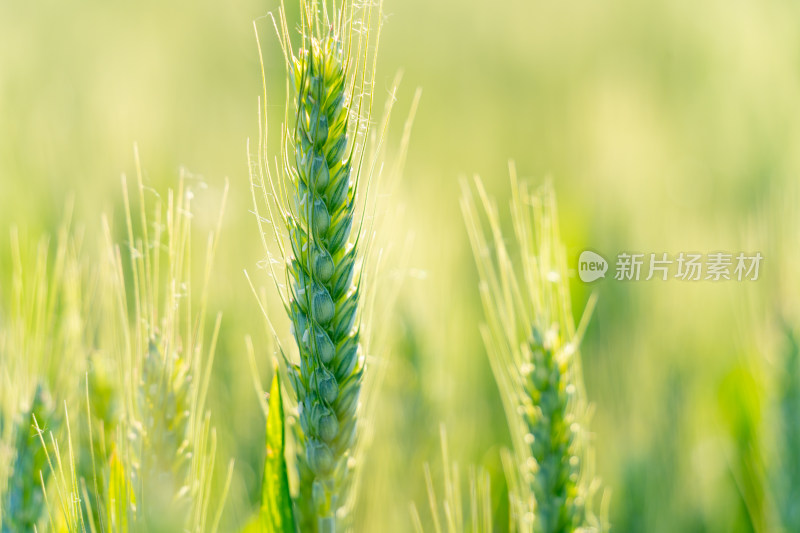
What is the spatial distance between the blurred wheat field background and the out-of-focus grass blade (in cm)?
16

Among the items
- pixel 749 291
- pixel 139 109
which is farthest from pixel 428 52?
pixel 749 291

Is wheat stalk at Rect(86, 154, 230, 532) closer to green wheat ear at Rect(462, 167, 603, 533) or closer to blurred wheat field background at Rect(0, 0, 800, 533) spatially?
blurred wheat field background at Rect(0, 0, 800, 533)

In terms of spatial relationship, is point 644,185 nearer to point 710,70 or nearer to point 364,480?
point 364,480

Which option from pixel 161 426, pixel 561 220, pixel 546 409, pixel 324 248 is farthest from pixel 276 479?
pixel 561 220

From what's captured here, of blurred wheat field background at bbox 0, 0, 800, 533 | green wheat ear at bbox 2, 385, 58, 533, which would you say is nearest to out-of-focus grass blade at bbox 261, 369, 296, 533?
blurred wheat field background at bbox 0, 0, 800, 533

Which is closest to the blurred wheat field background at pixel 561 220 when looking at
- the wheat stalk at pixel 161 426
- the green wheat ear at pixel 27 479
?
the wheat stalk at pixel 161 426

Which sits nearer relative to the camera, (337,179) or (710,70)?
(337,179)

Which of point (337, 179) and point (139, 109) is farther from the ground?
point (139, 109)

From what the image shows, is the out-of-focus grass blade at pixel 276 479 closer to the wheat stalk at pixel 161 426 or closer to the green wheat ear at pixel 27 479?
the wheat stalk at pixel 161 426

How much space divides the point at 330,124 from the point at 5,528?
606 millimetres

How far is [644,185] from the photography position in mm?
2248

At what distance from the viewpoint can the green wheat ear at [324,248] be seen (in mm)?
780

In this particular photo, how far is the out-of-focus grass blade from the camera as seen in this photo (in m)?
0.82

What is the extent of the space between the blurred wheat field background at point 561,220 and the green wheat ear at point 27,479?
0.36 m
